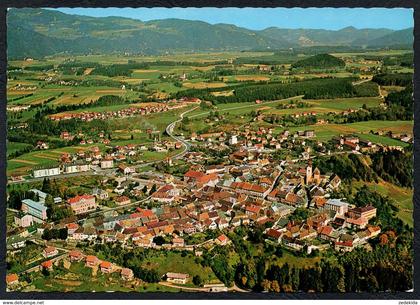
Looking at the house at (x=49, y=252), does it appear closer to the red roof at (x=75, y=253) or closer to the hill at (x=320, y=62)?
the red roof at (x=75, y=253)

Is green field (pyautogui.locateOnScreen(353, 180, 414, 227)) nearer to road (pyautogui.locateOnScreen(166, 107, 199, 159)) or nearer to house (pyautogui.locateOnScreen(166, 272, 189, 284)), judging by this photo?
road (pyautogui.locateOnScreen(166, 107, 199, 159))

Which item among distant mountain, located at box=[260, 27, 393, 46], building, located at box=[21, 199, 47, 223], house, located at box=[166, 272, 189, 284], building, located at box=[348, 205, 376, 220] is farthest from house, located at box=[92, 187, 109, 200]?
building, located at box=[348, 205, 376, 220]

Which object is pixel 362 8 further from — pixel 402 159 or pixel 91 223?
pixel 91 223

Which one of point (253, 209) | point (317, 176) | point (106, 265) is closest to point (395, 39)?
point (317, 176)

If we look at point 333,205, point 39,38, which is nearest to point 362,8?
point 333,205

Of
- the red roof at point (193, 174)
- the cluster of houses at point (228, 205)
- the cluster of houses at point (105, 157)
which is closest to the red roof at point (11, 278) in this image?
the cluster of houses at point (228, 205)

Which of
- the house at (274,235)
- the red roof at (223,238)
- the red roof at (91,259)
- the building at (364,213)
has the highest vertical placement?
the building at (364,213)

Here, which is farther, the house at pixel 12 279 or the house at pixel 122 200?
the house at pixel 122 200
